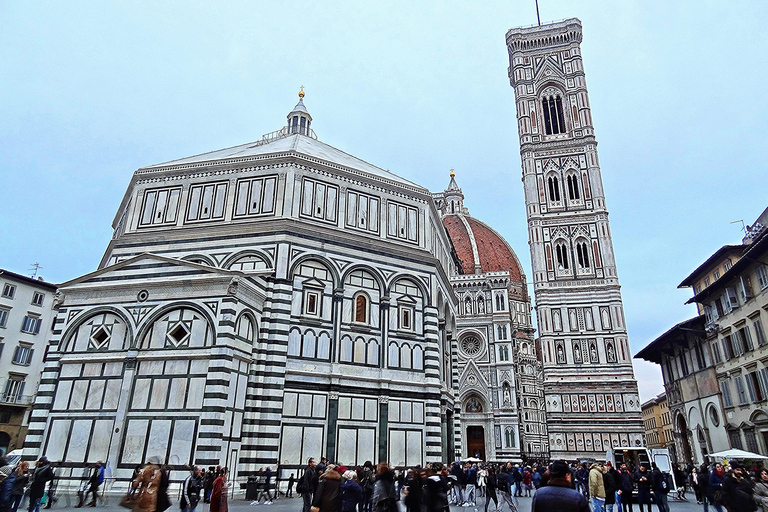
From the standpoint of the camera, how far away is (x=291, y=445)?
19438 millimetres

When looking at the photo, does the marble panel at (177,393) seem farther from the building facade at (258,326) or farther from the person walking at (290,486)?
the person walking at (290,486)

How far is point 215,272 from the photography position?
18.7 meters

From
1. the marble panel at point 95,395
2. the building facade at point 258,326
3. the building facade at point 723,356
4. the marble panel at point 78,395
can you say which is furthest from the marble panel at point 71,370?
the building facade at point 723,356

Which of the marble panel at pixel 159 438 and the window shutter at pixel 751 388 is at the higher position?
the window shutter at pixel 751 388

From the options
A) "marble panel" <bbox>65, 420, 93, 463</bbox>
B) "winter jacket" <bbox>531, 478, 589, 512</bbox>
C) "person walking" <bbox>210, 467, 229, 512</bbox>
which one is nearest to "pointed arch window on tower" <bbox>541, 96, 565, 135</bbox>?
"marble panel" <bbox>65, 420, 93, 463</bbox>

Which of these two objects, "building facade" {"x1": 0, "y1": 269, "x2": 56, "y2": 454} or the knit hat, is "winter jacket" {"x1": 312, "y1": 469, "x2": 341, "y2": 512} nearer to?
the knit hat

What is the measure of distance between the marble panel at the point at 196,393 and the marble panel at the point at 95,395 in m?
3.26

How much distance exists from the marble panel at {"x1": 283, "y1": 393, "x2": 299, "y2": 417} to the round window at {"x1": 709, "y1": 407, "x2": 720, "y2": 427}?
2128 cm

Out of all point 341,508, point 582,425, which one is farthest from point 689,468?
point 341,508

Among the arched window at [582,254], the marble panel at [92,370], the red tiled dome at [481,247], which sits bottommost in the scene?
the marble panel at [92,370]

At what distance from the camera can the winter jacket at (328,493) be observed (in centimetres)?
713

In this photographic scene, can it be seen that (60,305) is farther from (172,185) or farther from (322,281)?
(322,281)

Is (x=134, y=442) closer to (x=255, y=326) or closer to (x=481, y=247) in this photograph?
(x=255, y=326)

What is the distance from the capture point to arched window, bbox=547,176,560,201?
2212 inches
